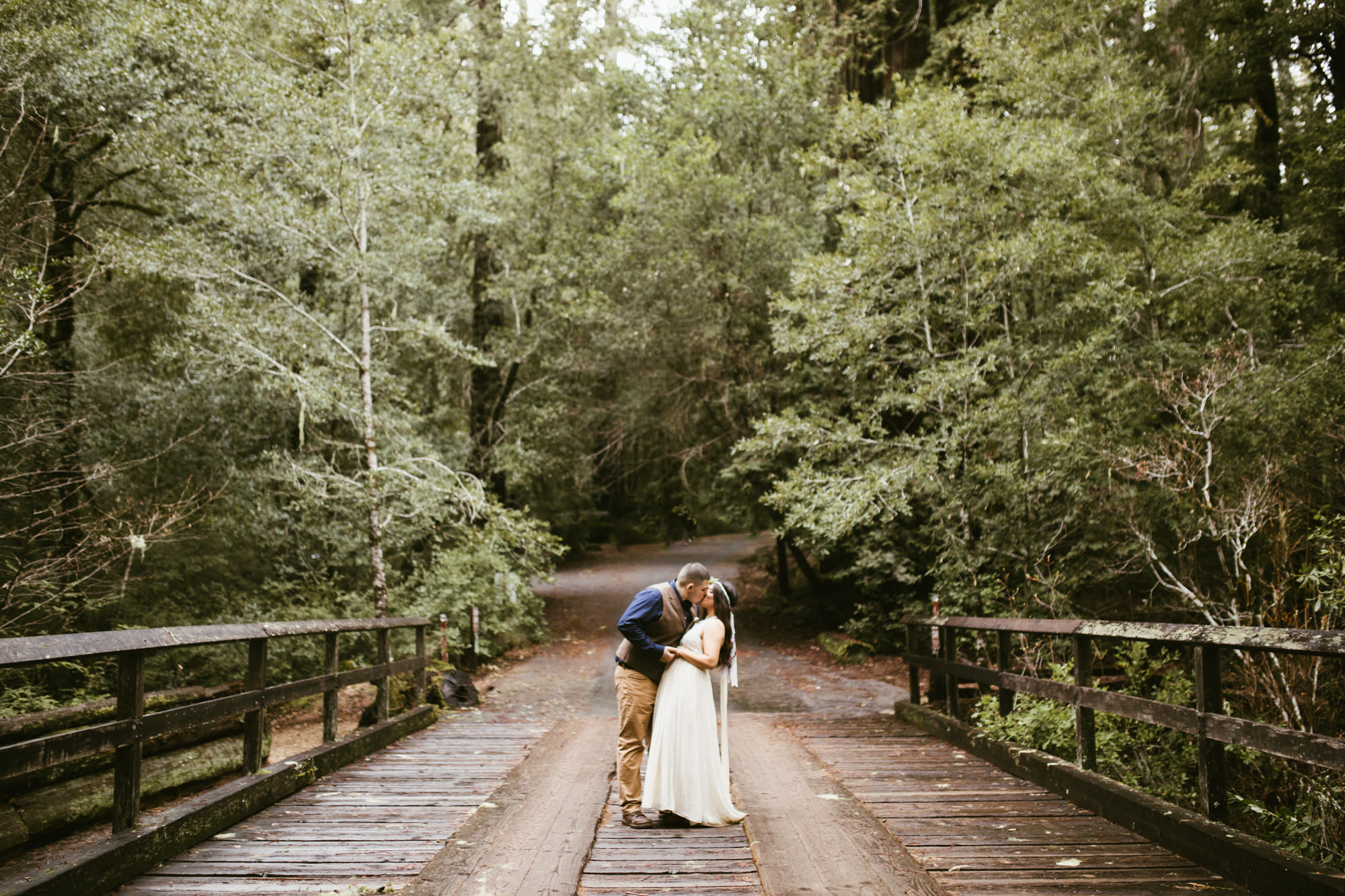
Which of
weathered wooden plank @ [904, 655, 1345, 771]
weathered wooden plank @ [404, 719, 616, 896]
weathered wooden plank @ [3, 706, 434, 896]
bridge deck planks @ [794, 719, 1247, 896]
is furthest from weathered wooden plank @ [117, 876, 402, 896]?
weathered wooden plank @ [904, 655, 1345, 771]

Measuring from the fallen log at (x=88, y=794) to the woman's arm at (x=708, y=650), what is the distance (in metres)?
3.31

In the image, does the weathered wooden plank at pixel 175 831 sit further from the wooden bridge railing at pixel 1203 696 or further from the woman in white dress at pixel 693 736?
the wooden bridge railing at pixel 1203 696

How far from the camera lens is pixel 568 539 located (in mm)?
34312

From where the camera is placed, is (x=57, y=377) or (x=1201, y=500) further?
(x=57, y=377)

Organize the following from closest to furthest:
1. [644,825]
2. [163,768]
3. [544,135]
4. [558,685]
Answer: [644,825]
[163,768]
[558,685]
[544,135]

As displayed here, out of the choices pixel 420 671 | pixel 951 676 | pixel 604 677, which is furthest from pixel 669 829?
pixel 604 677

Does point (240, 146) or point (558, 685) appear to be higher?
point (240, 146)

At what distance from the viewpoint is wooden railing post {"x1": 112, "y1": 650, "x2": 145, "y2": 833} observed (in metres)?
4.23

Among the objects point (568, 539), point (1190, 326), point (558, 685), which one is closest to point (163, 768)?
point (558, 685)

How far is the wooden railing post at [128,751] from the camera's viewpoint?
13.9 feet

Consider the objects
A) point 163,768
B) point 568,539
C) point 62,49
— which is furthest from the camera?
point 568,539

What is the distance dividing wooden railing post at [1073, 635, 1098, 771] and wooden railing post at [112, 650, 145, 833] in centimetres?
554

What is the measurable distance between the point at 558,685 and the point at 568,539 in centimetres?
2006

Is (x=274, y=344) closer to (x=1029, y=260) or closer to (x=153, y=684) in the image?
(x=153, y=684)
